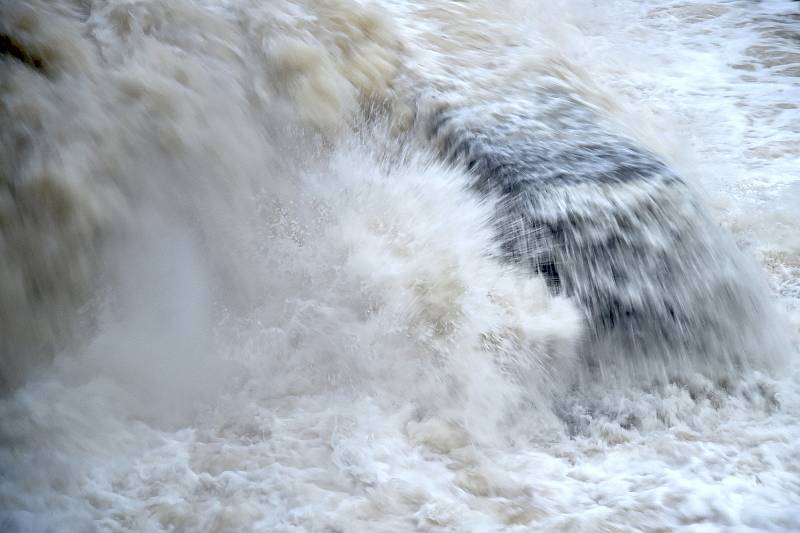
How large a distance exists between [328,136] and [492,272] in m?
0.99

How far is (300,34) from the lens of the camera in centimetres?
342

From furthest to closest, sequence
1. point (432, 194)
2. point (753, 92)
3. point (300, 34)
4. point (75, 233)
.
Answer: point (753, 92)
point (300, 34)
point (432, 194)
point (75, 233)

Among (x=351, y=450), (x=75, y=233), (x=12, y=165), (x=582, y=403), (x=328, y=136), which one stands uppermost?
(x=328, y=136)

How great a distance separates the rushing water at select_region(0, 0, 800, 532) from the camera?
2.18m

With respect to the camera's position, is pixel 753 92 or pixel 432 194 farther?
pixel 753 92

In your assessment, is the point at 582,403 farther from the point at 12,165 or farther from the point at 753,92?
the point at 753,92

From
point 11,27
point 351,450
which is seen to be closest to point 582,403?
point 351,450

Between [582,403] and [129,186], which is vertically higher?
[129,186]

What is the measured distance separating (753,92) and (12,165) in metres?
5.30

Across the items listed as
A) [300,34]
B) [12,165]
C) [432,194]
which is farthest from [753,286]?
[12,165]

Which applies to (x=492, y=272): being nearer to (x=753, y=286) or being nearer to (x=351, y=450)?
(x=351, y=450)

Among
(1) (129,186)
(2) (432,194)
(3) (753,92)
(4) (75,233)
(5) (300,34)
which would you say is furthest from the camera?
(3) (753,92)

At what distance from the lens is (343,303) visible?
278cm

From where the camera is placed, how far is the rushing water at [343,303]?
7.16ft
